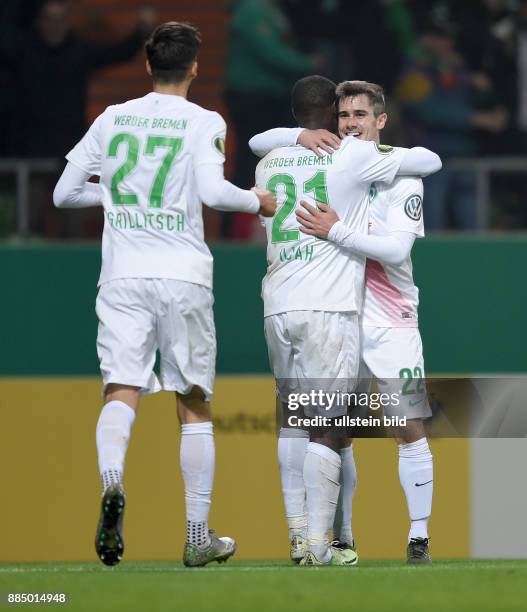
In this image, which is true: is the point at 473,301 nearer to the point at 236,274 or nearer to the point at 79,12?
the point at 236,274

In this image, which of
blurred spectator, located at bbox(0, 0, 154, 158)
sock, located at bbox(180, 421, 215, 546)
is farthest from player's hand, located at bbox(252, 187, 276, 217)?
blurred spectator, located at bbox(0, 0, 154, 158)

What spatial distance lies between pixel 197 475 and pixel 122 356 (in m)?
0.56

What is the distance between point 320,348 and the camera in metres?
6.91

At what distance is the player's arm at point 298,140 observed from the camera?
23.0ft

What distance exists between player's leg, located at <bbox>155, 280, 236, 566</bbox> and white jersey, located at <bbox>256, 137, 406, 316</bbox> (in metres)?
0.50

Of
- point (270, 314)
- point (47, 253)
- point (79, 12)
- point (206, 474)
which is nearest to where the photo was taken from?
→ point (206, 474)

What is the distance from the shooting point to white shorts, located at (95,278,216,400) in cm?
646

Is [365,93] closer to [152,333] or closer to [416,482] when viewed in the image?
[152,333]

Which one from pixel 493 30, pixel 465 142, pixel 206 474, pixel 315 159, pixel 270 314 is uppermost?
pixel 493 30

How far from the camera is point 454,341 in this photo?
11.4 metres

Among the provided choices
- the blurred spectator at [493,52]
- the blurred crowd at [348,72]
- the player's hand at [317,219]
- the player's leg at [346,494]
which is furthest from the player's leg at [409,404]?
the blurred spectator at [493,52]

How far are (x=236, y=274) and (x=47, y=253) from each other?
4.14 feet

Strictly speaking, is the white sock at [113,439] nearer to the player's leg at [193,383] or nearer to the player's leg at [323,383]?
the player's leg at [193,383]

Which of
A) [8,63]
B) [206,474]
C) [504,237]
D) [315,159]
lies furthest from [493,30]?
[206,474]
